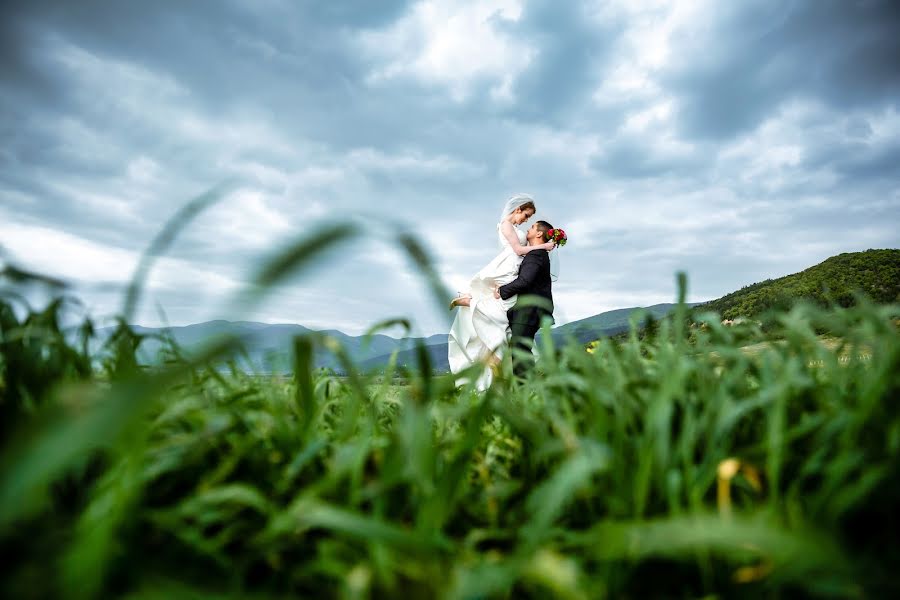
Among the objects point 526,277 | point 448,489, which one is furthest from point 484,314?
point 448,489

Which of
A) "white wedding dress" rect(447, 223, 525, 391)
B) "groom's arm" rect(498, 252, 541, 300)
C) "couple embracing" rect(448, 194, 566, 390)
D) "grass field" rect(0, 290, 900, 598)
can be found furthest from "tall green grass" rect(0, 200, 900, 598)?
"white wedding dress" rect(447, 223, 525, 391)

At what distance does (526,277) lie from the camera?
359 inches

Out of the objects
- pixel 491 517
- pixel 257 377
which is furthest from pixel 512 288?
pixel 491 517

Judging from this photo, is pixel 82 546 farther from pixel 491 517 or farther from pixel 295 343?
pixel 491 517

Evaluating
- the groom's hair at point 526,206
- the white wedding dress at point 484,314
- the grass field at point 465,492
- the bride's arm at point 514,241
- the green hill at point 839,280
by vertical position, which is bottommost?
the grass field at point 465,492

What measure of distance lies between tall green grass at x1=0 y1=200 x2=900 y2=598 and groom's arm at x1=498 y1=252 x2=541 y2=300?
7.74 meters

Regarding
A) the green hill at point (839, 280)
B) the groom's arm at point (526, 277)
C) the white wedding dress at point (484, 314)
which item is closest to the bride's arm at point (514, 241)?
the white wedding dress at point (484, 314)

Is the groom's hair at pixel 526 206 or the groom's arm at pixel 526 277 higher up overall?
the groom's hair at pixel 526 206

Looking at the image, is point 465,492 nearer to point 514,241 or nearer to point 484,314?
point 484,314

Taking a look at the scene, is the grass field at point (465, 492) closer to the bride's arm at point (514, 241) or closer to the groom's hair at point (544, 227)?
the bride's arm at point (514, 241)

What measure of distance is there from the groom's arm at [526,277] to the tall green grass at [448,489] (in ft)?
25.4

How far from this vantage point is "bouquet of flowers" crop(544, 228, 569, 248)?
35.8ft

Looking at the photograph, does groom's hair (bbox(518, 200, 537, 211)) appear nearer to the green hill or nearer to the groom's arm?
the groom's arm

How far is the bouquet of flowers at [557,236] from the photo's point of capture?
10.9 m
